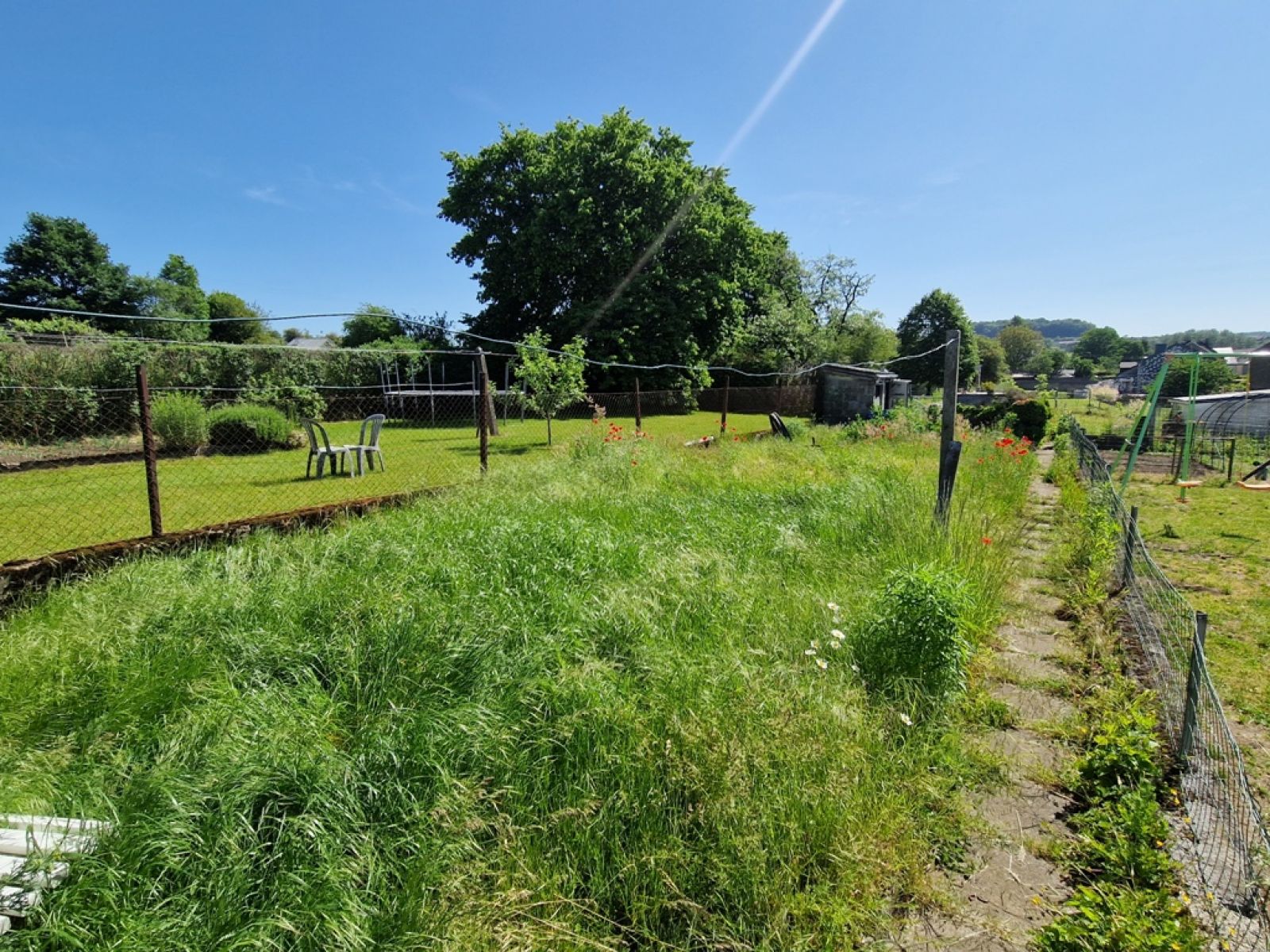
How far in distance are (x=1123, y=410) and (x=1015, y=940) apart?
1279 inches

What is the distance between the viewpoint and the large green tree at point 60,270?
40531 mm

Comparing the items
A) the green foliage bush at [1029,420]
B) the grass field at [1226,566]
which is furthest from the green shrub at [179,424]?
the green foliage bush at [1029,420]

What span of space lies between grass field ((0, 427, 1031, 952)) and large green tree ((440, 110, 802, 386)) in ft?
69.5

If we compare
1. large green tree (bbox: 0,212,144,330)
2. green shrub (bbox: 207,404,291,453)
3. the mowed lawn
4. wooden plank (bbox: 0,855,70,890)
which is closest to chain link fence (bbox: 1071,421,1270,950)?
wooden plank (bbox: 0,855,70,890)

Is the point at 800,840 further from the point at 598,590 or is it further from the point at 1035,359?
the point at 1035,359

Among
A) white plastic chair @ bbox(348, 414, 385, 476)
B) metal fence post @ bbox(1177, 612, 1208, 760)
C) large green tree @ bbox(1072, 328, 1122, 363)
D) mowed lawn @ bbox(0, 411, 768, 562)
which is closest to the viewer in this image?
metal fence post @ bbox(1177, 612, 1208, 760)

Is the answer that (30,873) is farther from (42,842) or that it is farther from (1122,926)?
(1122,926)

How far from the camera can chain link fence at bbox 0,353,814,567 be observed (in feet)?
18.5

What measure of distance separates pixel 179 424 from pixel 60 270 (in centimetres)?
4587

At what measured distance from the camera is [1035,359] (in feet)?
291

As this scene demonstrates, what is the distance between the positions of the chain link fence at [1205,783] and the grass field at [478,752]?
2.29 feet

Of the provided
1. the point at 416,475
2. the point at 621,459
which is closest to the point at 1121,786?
the point at 621,459

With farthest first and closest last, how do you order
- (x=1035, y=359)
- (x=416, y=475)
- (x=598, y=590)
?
(x=1035, y=359)
(x=416, y=475)
(x=598, y=590)

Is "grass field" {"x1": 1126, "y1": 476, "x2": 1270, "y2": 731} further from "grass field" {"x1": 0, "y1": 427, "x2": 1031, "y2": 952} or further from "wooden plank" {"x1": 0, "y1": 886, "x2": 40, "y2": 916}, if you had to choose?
"wooden plank" {"x1": 0, "y1": 886, "x2": 40, "y2": 916}
